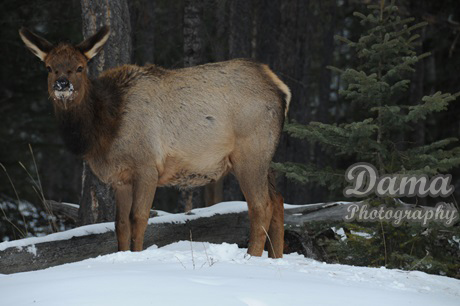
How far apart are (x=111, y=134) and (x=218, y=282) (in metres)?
3.48

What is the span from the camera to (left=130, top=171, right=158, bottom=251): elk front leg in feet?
24.7

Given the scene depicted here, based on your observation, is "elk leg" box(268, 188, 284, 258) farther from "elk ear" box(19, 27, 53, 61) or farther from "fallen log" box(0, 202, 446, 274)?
"elk ear" box(19, 27, 53, 61)

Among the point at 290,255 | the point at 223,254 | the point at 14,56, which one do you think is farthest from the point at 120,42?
the point at 14,56

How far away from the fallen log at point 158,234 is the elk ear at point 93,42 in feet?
6.73

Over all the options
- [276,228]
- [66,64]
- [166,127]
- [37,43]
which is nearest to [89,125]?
[66,64]

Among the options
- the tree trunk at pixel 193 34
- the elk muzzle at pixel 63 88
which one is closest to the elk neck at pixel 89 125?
the elk muzzle at pixel 63 88

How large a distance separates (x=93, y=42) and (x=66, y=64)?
1.47 feet

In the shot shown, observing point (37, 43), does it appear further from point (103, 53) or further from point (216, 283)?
point (216, 283)

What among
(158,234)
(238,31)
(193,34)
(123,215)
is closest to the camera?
(123,215)

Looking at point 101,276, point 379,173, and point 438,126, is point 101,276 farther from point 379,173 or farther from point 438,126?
point 438,126

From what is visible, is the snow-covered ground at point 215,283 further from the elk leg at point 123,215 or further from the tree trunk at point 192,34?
the tree trunk at point 192,34

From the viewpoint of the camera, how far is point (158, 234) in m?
8.60

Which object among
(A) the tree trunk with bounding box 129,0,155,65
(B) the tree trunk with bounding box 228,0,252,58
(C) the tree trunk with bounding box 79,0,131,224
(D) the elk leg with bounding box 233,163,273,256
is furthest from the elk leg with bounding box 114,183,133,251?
(A) the tree trunk with bounding box 129,0,155,65

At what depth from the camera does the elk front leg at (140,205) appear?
753 cm
